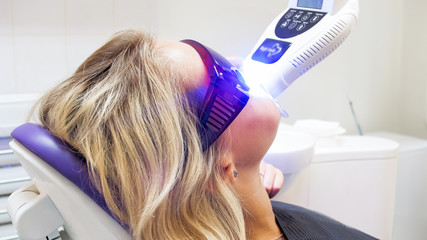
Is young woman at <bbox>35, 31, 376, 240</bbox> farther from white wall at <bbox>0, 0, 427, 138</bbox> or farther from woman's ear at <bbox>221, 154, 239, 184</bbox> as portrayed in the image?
white wall at <bbox>0, 0, 427, 138</bbox>

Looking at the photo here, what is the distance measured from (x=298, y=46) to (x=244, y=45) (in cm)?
85

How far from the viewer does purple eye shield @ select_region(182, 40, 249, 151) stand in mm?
782

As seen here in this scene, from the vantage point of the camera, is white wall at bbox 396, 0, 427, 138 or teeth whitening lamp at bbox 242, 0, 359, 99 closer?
teeth whitening lamp at bbox 242, 0, 359, 99

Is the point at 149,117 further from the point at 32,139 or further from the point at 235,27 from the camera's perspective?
the point at 235,27

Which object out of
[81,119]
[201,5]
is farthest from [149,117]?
[201,5]

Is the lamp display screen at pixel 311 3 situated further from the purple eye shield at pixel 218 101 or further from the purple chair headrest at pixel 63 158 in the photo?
the purple chair headrest at pixel 63 158

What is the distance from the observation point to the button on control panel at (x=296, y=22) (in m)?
0.96

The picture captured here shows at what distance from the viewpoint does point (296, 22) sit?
98cm

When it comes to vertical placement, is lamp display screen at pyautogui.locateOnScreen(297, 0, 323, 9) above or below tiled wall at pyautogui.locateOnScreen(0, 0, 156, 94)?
above

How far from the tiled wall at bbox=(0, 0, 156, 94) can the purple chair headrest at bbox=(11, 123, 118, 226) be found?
72 cm

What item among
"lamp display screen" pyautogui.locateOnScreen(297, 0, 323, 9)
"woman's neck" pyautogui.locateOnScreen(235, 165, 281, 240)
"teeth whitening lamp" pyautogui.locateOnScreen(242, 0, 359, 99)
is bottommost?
"woman's neck" pyautogui.locateOnScreen(235, 165, 281, 240)

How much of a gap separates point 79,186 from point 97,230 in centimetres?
8

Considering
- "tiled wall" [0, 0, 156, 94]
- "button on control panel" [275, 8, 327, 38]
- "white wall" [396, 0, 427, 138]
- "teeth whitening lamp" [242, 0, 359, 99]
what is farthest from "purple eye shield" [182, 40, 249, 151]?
"white wall" [396, 0, 427, 138]

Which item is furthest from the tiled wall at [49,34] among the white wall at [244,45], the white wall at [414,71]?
the white wall at [414,71]
